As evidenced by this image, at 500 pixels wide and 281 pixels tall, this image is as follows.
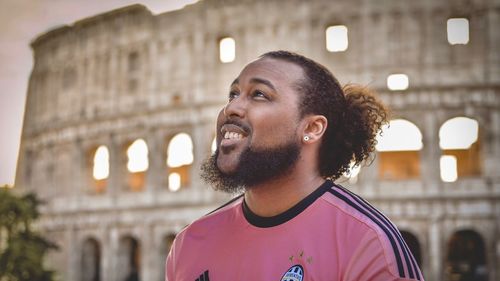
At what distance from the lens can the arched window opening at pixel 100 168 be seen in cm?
2764

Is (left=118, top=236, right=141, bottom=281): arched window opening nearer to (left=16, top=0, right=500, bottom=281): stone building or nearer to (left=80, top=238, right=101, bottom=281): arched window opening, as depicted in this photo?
(left=16, top=0, right=500, bottom=281): stone building

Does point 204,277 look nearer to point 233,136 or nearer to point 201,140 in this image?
point 233,136

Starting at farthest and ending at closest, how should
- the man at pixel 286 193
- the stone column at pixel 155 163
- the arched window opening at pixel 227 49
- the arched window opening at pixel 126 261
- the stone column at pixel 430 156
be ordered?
the arched window opening at pixel 126 261 → the stone column at pixel 155 163 → the arched window opening at pixel 227 49 → the stone column at pixel 430 156 → the man at pixel 286 193

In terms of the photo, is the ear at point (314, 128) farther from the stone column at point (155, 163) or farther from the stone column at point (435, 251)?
the stone column at point (155, 163)

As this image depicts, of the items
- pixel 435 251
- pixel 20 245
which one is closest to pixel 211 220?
pixel 435 251

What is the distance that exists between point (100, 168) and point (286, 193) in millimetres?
26552

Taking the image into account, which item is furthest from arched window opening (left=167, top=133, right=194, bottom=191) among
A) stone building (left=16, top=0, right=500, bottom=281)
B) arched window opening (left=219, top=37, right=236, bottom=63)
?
arched window opening (left=219, top=37, right=236, bottom=63)

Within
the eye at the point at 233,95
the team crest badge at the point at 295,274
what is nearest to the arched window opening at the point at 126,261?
the eye at the point at 233,95

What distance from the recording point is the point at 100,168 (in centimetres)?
2795

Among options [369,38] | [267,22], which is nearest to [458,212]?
[369,38]

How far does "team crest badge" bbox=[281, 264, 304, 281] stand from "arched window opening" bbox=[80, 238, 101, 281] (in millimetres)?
26438

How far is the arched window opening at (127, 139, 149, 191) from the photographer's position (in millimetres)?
26769

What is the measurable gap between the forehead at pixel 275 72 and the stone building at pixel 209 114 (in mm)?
18894

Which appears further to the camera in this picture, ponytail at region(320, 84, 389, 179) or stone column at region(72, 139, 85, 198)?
stone column at region(72, 139, 85, 198)
